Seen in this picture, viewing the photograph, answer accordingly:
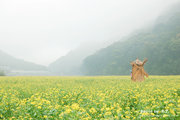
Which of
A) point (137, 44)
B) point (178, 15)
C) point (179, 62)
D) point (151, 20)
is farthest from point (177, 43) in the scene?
point (151, 20)

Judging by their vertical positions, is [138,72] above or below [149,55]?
below

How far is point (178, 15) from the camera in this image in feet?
482

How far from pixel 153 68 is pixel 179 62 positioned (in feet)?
41.1

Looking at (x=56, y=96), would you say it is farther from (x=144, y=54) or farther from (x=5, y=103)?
(x=144, y=54)

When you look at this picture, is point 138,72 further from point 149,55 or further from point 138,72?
point 149,55

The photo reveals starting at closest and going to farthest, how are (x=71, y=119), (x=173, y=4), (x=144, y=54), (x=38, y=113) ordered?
(x=71, y=119), (x=38, y=113), (x=144, y=54), (x=173, y=4)

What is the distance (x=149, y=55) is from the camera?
10338cm

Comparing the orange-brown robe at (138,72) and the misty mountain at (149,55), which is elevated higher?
the misty mountain at (149,55)

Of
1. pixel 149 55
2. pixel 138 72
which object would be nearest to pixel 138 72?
pixel 138 72

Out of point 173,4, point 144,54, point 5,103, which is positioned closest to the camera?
point 5,103

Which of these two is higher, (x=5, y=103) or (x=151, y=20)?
(x=151, y=20)

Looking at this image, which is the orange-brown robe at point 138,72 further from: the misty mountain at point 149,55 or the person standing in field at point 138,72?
the misty mountain at point 149,55

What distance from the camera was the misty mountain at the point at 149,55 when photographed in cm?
8869

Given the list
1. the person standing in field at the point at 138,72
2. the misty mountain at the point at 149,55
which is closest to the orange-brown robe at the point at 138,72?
the person standing in field at the point at 138,72
